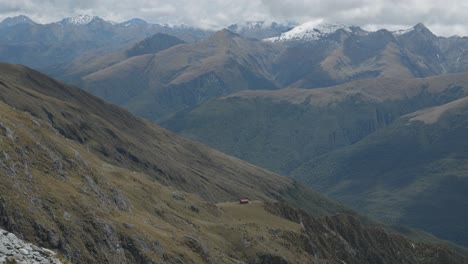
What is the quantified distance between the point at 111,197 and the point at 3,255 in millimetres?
82565

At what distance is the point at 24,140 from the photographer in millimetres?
116125

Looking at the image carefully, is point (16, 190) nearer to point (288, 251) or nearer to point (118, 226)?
point (118, 226)

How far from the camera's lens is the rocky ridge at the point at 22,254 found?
52.2m

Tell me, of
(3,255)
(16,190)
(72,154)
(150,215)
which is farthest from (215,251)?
(3,255)

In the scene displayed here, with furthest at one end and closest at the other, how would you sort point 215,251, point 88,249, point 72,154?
point 215,251, point 72,154, point 88,249

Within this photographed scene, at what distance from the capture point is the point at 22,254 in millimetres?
53344

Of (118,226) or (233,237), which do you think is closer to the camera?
(118,226)

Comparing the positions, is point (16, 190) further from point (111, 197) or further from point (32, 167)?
point (111, 197)

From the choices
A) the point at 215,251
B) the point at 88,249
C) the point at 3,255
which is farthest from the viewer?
the point at 215,251

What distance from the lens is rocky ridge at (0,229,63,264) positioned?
52.2 metres

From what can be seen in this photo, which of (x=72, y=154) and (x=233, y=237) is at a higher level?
(x=72, y=154)

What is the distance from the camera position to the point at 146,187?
180000mm

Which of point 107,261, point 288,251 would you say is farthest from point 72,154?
point 288,251

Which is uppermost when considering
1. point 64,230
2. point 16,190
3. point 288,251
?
point 16,190
